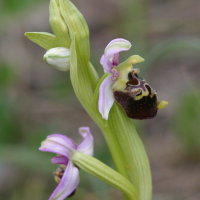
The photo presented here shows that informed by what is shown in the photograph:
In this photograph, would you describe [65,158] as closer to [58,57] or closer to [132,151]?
[132,151]

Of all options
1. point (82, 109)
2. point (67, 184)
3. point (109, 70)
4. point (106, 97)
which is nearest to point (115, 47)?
point (109, 70)

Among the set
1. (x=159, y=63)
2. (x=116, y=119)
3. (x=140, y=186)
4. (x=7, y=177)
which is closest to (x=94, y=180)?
(x=140, y=186)

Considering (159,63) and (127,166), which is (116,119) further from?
(159,63)

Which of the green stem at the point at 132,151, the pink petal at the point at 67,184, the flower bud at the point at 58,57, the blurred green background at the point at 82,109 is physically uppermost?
the blurred green background at the point at 82,109

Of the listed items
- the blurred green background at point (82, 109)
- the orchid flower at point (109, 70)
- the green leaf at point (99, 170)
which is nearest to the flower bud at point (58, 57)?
the orchid flower at point (109, 70)

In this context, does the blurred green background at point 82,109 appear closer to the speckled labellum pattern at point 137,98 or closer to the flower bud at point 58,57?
the speckled labellum pattern at point 137,98

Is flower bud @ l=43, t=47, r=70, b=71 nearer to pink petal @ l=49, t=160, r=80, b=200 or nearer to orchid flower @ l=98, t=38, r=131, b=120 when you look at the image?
orchid flower @ l=98, t=38, r=131, b=120

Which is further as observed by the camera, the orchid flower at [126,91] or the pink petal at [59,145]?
the pink petal at [59,145]
